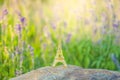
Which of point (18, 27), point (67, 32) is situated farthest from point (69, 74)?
point (67, 32)

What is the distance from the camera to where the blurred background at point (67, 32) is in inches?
186

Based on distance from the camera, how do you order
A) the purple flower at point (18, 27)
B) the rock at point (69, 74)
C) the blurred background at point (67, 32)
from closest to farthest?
the rock at point (69, 74)
the purple flower at point (18, 27)
the blurred background at point (67, 32)

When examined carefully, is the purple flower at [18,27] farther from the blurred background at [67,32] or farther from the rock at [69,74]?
the rock at [69,74]

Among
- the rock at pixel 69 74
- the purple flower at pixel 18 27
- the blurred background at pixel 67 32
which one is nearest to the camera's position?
the rock at pixel 69 74

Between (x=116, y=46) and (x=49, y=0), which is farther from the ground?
(x=49, y=0)

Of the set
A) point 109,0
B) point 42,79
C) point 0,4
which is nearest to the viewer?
point 42,79

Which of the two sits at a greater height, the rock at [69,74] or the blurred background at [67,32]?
the blurred background at [67,32]

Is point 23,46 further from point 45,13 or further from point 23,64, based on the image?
point 45,13

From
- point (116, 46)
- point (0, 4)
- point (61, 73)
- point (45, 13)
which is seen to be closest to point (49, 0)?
point (45, 13)

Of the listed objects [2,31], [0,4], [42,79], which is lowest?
[42,79]

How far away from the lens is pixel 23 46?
458 cm

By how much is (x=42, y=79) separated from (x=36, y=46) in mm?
1814

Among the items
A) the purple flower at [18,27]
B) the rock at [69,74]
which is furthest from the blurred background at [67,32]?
the rock at [69,74]

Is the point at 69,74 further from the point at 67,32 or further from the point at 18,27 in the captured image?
the point at 67,32
